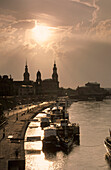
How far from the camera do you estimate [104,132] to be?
67.5 m

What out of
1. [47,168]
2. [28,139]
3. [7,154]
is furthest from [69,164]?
[28,139]

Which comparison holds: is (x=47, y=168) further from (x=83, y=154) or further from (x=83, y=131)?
(x=83, y=131)

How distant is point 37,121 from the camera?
290 ft

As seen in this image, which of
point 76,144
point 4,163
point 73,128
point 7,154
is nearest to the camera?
point 4,163

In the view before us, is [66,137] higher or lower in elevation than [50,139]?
higher

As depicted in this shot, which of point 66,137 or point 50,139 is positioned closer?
point 50,139

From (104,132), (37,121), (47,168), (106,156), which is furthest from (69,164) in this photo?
(37,121)

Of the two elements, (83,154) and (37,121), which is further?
(37,121)

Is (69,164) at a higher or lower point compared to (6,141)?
lower

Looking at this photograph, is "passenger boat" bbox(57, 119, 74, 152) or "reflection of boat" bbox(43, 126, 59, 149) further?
"reflection of boat" bbox(43, 126, 59, 149)

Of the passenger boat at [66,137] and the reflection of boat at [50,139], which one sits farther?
the reflection of boat at [50,139]

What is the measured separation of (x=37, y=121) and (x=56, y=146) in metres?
38.7

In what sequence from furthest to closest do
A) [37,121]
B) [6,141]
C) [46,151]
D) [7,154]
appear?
1. [37,121]
2. [46,151]
3. [6,141]
4. [7,154]

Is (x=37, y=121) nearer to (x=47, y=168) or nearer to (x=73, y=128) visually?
(x=73, y=128)
